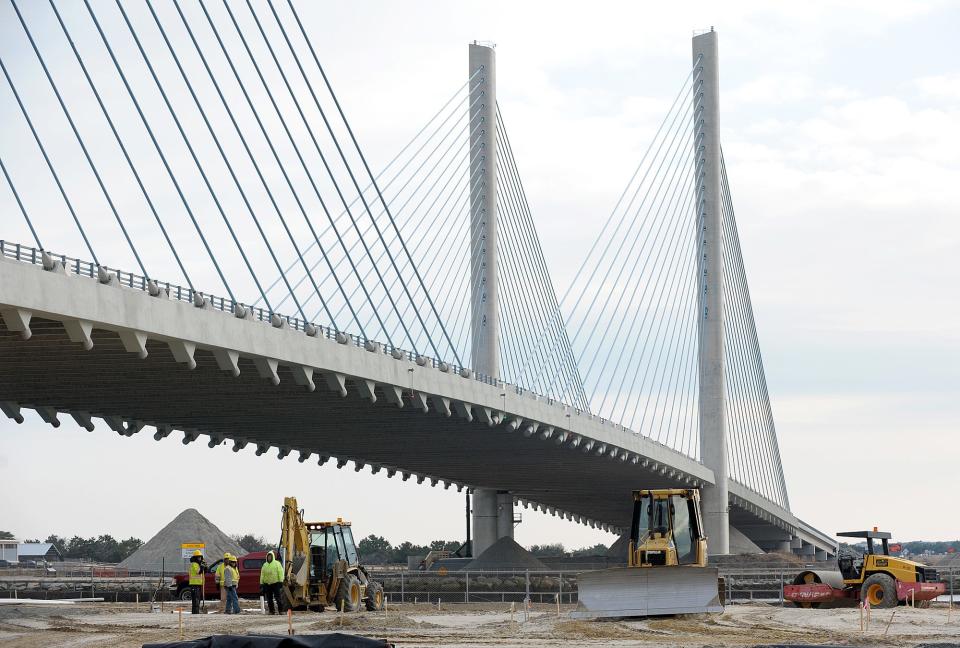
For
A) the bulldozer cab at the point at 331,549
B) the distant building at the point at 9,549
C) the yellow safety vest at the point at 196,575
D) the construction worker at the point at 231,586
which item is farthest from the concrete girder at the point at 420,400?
the distant building at the point at 9,549

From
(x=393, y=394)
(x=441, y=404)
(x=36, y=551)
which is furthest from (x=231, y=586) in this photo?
(x=36, y=551)

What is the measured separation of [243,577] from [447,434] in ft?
57.1

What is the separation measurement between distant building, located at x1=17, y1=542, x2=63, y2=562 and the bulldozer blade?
124551 mm

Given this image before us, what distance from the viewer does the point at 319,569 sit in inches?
1362

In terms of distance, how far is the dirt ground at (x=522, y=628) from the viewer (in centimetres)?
2447

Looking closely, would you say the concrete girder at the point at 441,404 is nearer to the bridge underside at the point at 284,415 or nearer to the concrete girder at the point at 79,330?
the bridge underside at the point at 284,415

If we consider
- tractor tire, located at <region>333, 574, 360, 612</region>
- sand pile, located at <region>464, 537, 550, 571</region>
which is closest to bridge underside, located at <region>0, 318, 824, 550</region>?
Answer: sand pile, located at <region>464, 537, 550, 571</region>

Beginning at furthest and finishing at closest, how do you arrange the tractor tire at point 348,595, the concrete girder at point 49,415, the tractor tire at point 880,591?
the concrete girder at point 49,415, the tractor tire at point 880,591, the tractor tire at point 348,595

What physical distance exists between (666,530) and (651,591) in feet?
10.3

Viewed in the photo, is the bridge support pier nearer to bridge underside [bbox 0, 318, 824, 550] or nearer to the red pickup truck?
bridge underside [bbox 0, 318, 824, 550]

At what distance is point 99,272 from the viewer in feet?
105

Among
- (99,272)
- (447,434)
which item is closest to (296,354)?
(99,272)

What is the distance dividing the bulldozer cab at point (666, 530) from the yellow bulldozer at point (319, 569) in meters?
6.16

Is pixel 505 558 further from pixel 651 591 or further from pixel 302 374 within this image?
pixel 651 591
